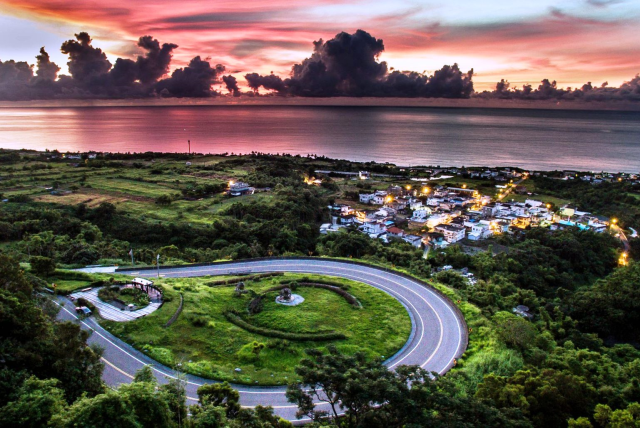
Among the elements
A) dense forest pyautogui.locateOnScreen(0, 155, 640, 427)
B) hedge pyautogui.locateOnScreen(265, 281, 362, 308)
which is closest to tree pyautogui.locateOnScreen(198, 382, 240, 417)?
dense forest pyautogui.locateOnScreen(0, 155, 640, 427)

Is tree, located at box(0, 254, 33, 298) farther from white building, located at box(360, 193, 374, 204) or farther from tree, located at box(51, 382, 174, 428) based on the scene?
white building, located at box(360, 193, 374, 204)

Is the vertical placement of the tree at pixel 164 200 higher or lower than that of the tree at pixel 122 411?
lower

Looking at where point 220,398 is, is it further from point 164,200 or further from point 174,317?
point 164,200

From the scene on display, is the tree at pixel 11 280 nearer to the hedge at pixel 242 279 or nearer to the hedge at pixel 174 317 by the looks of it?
the hedge at pixel 174 317

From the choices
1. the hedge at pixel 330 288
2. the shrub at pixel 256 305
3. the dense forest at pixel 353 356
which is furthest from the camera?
the hedge at pixel 330 288

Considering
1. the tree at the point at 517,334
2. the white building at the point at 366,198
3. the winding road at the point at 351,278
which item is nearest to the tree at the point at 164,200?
the winding road at the point at 351,278

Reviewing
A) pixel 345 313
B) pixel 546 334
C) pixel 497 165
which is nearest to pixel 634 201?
pixel 497 165
